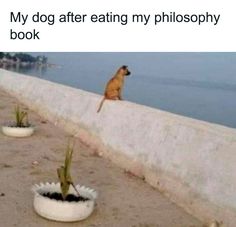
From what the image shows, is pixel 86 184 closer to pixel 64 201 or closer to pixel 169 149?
pixel 169 149

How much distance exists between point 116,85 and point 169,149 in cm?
242

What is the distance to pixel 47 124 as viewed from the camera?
30.8 feet

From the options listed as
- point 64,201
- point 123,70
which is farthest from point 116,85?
point 64,201

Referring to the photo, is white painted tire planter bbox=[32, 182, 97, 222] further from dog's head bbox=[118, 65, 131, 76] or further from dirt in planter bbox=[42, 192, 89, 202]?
dog's head bbox=[118, 65, 131, 76]

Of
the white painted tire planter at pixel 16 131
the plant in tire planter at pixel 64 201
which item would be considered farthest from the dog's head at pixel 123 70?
the plant in tire planter at pixel 64 201

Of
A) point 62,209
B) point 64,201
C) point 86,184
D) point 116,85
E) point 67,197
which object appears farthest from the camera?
point 116,85

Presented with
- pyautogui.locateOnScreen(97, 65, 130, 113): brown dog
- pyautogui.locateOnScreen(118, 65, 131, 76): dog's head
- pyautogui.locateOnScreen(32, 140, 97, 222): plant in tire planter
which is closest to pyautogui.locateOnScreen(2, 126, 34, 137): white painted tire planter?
pyautogui.locateOnScreen(97, 65, 130, 113): brown dog

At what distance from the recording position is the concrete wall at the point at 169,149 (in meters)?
4.37

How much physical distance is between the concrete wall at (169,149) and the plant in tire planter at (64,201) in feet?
3.19

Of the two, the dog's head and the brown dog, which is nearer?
the brown dog

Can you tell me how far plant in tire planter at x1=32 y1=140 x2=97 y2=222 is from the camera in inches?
168

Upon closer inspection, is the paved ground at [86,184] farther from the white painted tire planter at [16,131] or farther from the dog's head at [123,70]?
the dog's head at [123,70]

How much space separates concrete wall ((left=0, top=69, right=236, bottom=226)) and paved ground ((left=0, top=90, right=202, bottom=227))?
159mm

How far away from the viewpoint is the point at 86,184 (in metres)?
5.55
